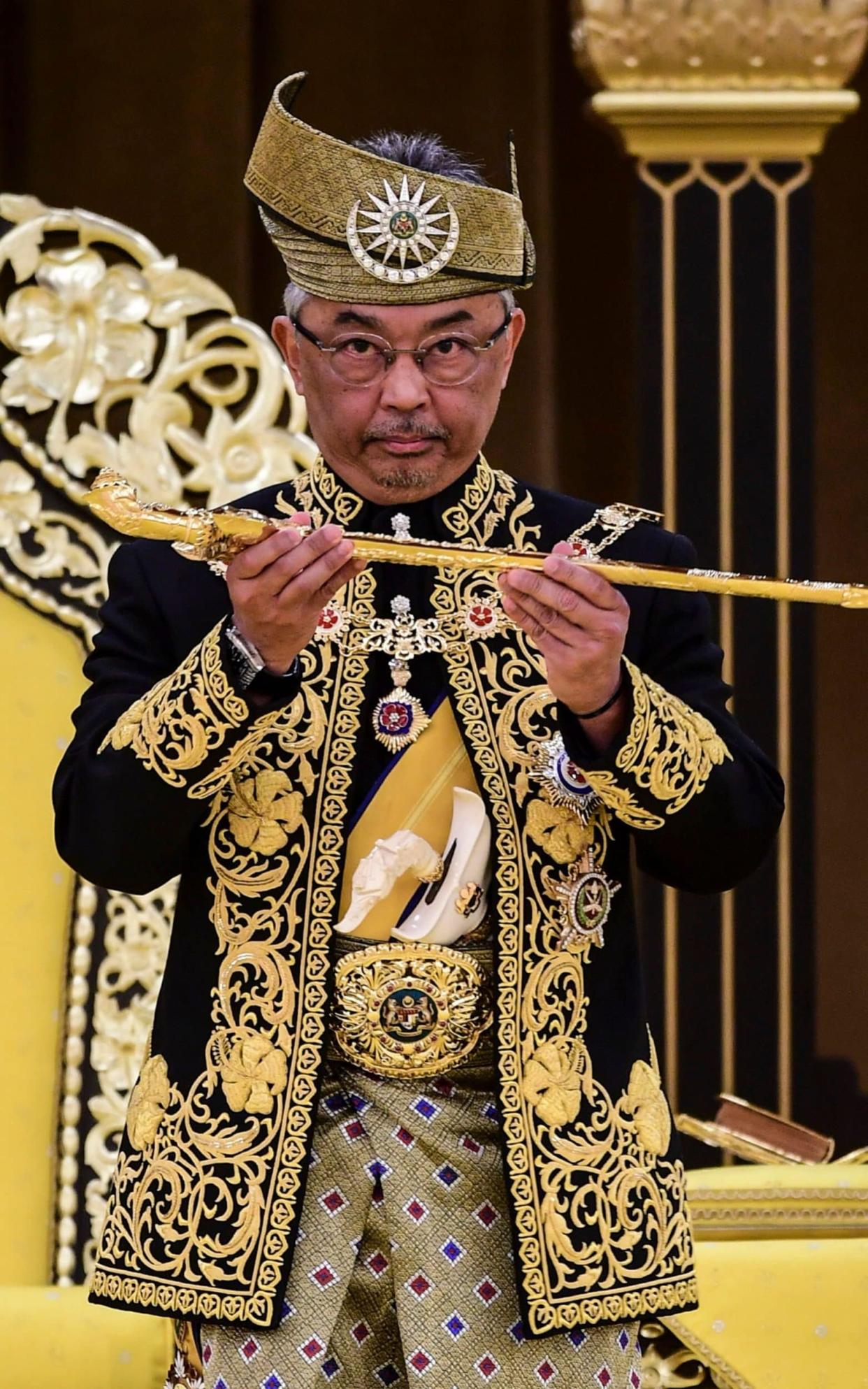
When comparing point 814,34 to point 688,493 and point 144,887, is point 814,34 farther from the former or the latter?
point 144,887

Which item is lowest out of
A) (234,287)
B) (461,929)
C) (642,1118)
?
(642,1118)

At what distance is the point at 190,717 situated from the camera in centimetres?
175

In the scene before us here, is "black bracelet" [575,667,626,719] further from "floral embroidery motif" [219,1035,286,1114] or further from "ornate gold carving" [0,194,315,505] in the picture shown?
"ornate gold carving" [0,194,315,505]

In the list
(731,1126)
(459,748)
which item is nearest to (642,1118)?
(459,748)

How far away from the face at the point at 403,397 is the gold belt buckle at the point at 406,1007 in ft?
1.23

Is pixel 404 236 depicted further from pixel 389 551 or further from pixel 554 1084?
pixel 554 1084

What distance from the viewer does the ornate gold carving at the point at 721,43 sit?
283 centimetres

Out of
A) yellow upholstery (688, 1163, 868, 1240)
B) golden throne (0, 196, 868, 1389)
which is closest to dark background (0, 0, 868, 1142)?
golden throne (0, 196, 868, 1389)

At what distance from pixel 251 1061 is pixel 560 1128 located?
0.24 meters

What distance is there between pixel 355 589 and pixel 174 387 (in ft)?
3.13

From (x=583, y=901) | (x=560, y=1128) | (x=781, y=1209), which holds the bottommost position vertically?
(x=781, y=1209)

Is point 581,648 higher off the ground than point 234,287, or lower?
lower

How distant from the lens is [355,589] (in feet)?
6.52

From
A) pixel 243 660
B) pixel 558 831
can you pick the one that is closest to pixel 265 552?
pixel 243 660
